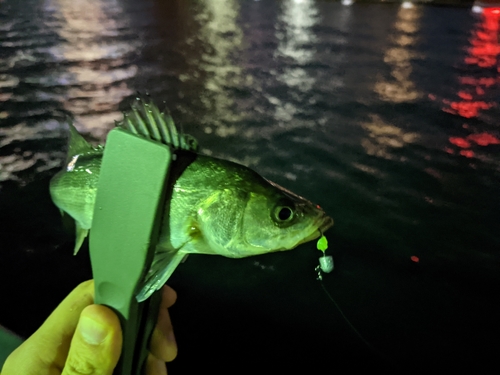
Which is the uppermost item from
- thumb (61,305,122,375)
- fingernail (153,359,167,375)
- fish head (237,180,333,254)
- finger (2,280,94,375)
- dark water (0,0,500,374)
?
fish head (237,180,333,254)

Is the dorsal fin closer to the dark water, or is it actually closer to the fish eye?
the fish eye

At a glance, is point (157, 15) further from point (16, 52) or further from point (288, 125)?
point (288, 125)

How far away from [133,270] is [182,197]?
0.30 m

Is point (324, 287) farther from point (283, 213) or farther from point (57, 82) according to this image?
point (57, 82)

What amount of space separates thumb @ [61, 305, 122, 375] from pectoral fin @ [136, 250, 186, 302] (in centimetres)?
15

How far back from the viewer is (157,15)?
60.1 ft

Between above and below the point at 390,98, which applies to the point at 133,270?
above

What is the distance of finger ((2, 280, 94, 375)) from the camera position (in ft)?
5.09

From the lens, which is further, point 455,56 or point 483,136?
point 455,56

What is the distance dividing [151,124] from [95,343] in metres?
0.80

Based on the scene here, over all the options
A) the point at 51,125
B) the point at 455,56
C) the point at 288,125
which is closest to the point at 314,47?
the point at 455,56

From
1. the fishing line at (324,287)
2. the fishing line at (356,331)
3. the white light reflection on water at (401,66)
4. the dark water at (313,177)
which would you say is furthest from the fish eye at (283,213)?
the white light reflection on water at (401,66)

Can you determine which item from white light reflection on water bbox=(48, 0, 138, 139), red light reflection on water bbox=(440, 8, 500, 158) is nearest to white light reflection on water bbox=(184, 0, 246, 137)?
white light reflection on water bbox=(48, 0, 138, 139)

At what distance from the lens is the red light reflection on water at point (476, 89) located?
5879mm
